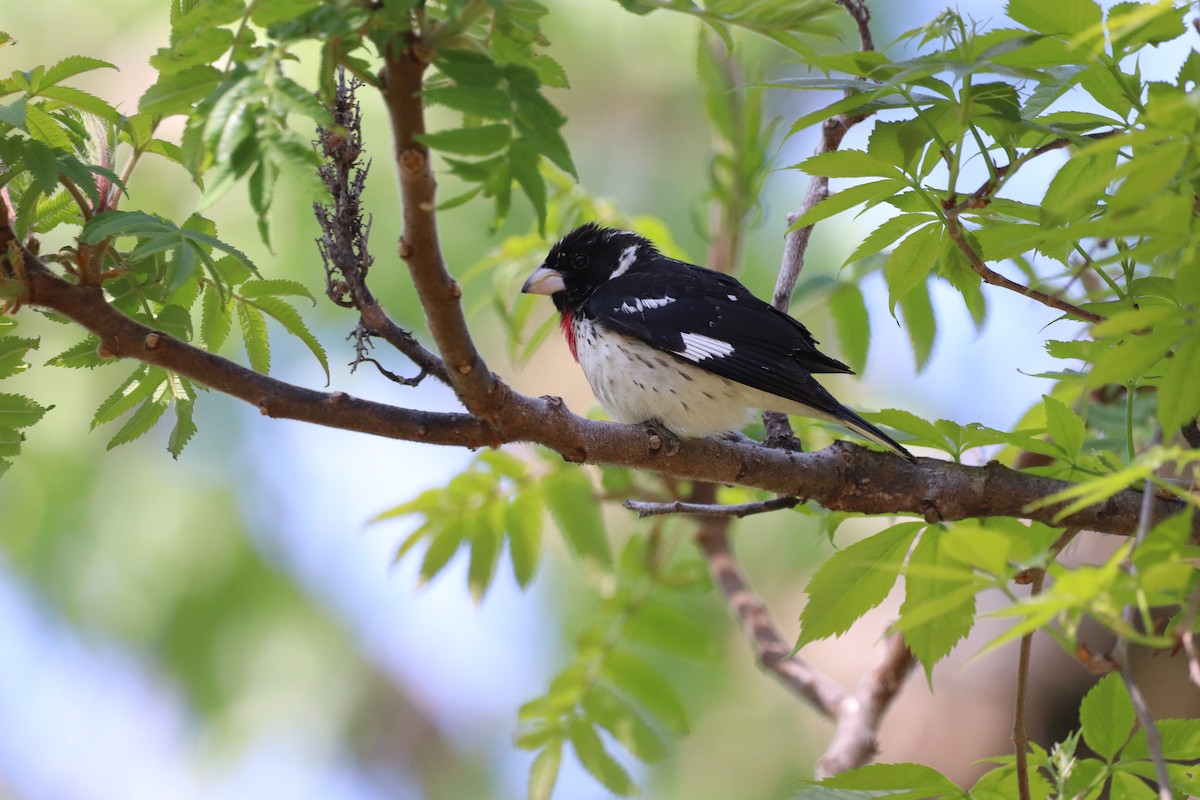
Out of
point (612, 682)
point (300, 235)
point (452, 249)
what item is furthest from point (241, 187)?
point (612, 682)

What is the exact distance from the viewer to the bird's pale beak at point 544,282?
→ 9.52 feet

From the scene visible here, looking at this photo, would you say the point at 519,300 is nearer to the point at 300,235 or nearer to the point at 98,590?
the point at 300,235

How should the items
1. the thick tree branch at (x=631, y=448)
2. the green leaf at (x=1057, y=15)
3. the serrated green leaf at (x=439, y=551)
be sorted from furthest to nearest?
the serrated green leaf at (x=439, y=551) < the thick tree branch at (x=631, y=448) < the green leaf at (x=1057, y=15)

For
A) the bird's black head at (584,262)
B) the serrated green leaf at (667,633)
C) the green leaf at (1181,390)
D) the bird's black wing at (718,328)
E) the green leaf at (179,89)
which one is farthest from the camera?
the bird's black head at (584,262)

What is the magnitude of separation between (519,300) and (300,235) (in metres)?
1.27

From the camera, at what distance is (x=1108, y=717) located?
1.48 meters

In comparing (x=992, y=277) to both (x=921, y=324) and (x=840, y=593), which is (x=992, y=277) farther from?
(x=921, y=324)

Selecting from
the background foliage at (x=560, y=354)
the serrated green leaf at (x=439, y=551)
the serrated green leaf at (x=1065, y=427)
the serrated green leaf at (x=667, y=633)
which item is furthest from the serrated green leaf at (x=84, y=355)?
the serrated green leaf at (x=667, y=633)

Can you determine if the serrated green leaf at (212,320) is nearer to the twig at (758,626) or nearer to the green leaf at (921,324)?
the twig at (758,626)

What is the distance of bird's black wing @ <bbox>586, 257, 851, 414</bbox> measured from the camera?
2359 millimetres

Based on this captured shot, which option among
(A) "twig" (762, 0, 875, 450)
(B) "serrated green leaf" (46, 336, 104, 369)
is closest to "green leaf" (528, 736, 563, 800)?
(A) "twig" (762, 0, 875, 450)

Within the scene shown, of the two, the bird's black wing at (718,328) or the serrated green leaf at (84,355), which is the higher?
the bird's black wing at (718,328)

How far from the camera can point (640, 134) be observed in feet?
17.7

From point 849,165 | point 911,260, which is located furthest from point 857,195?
point 911,260
